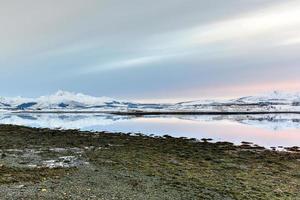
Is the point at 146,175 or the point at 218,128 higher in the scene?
the point at 146,175

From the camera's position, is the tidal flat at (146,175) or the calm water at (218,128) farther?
the calm water at (218,128)

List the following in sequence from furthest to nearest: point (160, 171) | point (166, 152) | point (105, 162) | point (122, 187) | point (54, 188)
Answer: point (166, 152)
point (105, 162)
point (160, 171)
point (122, 187)
point (54, 188)

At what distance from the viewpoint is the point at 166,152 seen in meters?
24.8

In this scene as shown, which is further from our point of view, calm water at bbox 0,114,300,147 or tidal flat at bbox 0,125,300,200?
calm water at bbox 0,114,300,147

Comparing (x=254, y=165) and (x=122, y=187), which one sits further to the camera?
(x=254, y=165)

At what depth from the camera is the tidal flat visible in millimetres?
12273

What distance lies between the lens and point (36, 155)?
21625 mm

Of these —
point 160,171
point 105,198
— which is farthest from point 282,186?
point 105,198

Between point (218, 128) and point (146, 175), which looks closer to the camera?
point (146, 175)

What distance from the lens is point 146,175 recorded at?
1562 cm

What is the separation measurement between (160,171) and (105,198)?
228 inches

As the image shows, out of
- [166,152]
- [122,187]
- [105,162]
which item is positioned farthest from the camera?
[166,152]

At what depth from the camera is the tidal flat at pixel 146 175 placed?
12273mm

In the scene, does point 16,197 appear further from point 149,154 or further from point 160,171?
point 149,154
